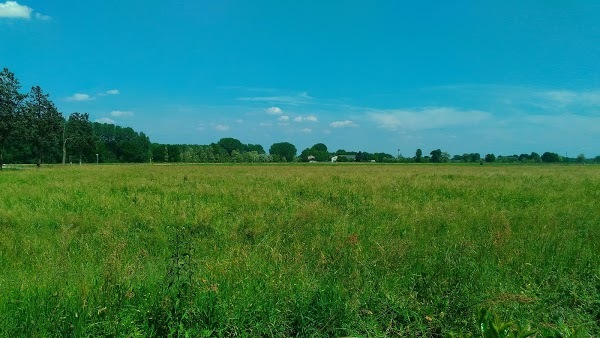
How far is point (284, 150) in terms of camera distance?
16588cm

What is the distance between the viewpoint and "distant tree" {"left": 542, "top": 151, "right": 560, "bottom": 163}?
130 metres

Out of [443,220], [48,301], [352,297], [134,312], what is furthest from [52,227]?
[443,220]

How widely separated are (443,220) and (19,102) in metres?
56.6

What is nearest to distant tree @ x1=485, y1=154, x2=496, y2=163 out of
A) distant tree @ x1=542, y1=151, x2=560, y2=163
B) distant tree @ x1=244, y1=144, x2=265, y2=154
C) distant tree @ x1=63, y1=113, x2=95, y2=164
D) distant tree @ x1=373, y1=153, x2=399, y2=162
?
distant tree @ x1=542, y1=151, x2=560, y2=163

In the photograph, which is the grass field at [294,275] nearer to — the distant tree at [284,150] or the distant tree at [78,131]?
the distant tree at [78,131]

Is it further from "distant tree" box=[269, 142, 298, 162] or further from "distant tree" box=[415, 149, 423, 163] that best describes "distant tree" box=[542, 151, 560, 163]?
"distant tree" box=[269, 142, 298, 162]

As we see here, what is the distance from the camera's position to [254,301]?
11.5ft

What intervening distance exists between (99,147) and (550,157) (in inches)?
6493

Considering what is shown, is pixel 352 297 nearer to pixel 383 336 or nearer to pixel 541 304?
pixel 383 336

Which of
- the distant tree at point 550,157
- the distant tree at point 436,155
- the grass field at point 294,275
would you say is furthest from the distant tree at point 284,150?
the grass field at point 294,275

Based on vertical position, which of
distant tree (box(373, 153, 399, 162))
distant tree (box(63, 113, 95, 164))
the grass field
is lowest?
the grass field

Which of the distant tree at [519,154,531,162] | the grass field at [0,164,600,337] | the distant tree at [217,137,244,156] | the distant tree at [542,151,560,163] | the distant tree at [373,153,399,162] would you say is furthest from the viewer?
the distant tree at [217,137,244,156]

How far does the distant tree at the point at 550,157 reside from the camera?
130m

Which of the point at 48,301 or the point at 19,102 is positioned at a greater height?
the point at 19,102
